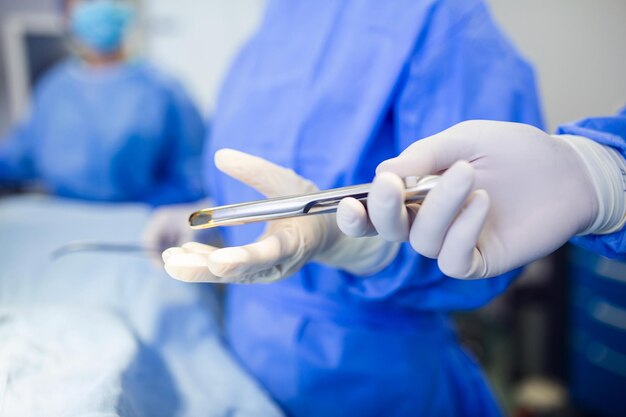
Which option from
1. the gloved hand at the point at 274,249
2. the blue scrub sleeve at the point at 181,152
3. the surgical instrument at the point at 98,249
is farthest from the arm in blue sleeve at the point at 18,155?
the gloved hand at the point at 274,249

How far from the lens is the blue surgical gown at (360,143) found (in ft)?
2.08

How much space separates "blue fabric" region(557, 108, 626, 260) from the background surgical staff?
0.22ft

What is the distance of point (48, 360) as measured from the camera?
0.62 m

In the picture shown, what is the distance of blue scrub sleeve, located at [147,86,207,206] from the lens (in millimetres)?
1626

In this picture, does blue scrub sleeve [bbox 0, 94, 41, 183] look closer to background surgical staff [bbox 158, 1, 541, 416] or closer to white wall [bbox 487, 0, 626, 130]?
background surgical staff [bbox 158, 1, 541, 416]

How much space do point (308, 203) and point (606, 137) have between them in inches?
13.7

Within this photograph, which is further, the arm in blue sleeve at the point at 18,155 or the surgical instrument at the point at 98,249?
the arm in blue sleeve at the point at 18,155

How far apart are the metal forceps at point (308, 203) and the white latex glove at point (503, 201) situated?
12mm

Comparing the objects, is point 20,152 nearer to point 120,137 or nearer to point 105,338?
point 120,137

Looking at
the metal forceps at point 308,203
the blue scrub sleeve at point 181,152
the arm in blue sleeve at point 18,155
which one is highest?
the metal forceps at point 308,203

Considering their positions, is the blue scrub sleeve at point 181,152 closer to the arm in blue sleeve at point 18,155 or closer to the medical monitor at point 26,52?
the arm in blue sleeve at point 18,155

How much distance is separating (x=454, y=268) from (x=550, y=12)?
449 millimetres

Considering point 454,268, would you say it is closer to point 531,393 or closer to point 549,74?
point 549,74

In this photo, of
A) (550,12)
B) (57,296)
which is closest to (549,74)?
(550,12)
